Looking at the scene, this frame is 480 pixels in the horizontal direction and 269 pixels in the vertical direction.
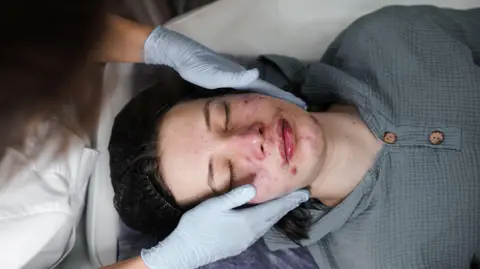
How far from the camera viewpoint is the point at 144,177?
130 cm

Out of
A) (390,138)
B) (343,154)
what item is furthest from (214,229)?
(390,138)

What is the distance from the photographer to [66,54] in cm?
51

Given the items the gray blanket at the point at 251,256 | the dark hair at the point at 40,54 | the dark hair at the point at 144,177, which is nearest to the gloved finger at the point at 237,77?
the dark hair at the point at 144,177

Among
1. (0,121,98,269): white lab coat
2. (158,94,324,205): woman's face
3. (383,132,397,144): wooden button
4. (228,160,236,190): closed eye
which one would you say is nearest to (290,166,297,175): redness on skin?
(158,94,324,205): woman's face

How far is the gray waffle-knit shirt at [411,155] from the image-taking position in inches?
51.8

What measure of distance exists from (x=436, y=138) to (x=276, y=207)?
385 millimetres

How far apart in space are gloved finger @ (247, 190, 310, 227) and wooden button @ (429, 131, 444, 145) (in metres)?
0.30

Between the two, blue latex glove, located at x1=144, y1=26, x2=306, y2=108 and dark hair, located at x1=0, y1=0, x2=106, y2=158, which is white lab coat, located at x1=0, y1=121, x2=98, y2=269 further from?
dark hair, located at x1=0, y1=0, x2=106, y2=158

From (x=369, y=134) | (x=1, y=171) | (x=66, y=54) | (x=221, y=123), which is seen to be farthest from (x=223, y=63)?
(x=66, y=54)

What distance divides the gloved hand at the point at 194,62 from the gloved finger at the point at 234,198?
0.78 feet

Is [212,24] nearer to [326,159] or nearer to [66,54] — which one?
[326,159]

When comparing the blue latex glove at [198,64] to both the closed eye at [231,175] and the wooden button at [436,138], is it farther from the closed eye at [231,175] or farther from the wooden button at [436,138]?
the wooden button at [436,138]

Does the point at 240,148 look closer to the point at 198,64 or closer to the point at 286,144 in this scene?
the point at 286,144

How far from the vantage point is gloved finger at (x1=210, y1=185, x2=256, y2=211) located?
1.23 meters
